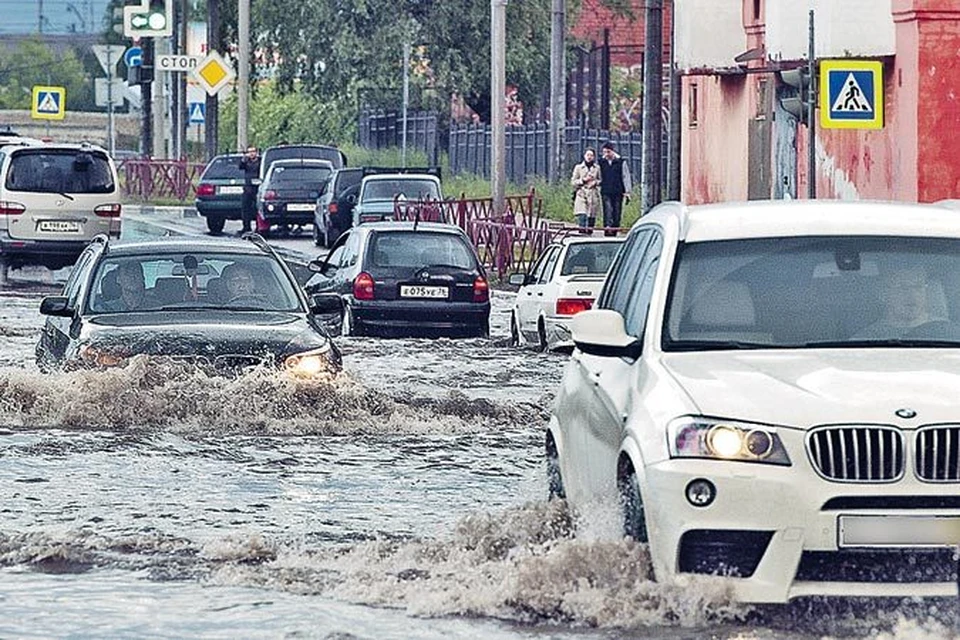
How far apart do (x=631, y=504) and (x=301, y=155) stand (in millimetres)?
44960

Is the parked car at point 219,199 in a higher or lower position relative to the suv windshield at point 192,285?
higher

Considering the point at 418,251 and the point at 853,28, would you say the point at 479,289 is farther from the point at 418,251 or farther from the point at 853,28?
the point at 853,28

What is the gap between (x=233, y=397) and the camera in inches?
607

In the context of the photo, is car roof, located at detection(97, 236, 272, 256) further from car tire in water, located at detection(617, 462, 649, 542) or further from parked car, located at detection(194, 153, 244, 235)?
parked car, located at detection(194, 153, 244, 235)

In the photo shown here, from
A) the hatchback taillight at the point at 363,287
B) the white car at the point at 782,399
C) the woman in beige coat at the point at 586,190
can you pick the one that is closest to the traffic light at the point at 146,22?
the woman in beige coat at the point at 586,190

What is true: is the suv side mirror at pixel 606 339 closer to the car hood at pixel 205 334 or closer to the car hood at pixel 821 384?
the car hood at pixel 821 384

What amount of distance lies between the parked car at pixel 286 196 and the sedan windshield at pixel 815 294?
40.3 meters

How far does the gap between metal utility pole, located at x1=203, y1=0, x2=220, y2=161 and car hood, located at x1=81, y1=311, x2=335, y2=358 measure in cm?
5433

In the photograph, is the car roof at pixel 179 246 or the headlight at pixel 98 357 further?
the car roof at pixel 179 246

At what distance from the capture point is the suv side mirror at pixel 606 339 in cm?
912

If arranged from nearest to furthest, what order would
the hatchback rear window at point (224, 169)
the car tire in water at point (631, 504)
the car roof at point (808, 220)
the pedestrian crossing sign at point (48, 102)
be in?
the car tire in water at point (631, 504)
the car roof at point (808, 220)
the hatchback rear window at point (224, 169)
the pedestrian crossing sign at point (48, 102)

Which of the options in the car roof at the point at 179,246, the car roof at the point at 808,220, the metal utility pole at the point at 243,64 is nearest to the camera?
the car roof at the point at 808,220

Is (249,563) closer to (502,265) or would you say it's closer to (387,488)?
(387,488)

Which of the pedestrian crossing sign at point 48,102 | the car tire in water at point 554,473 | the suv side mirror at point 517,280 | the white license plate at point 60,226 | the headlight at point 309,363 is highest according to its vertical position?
the pedestrian crossing sign at point 48,102
